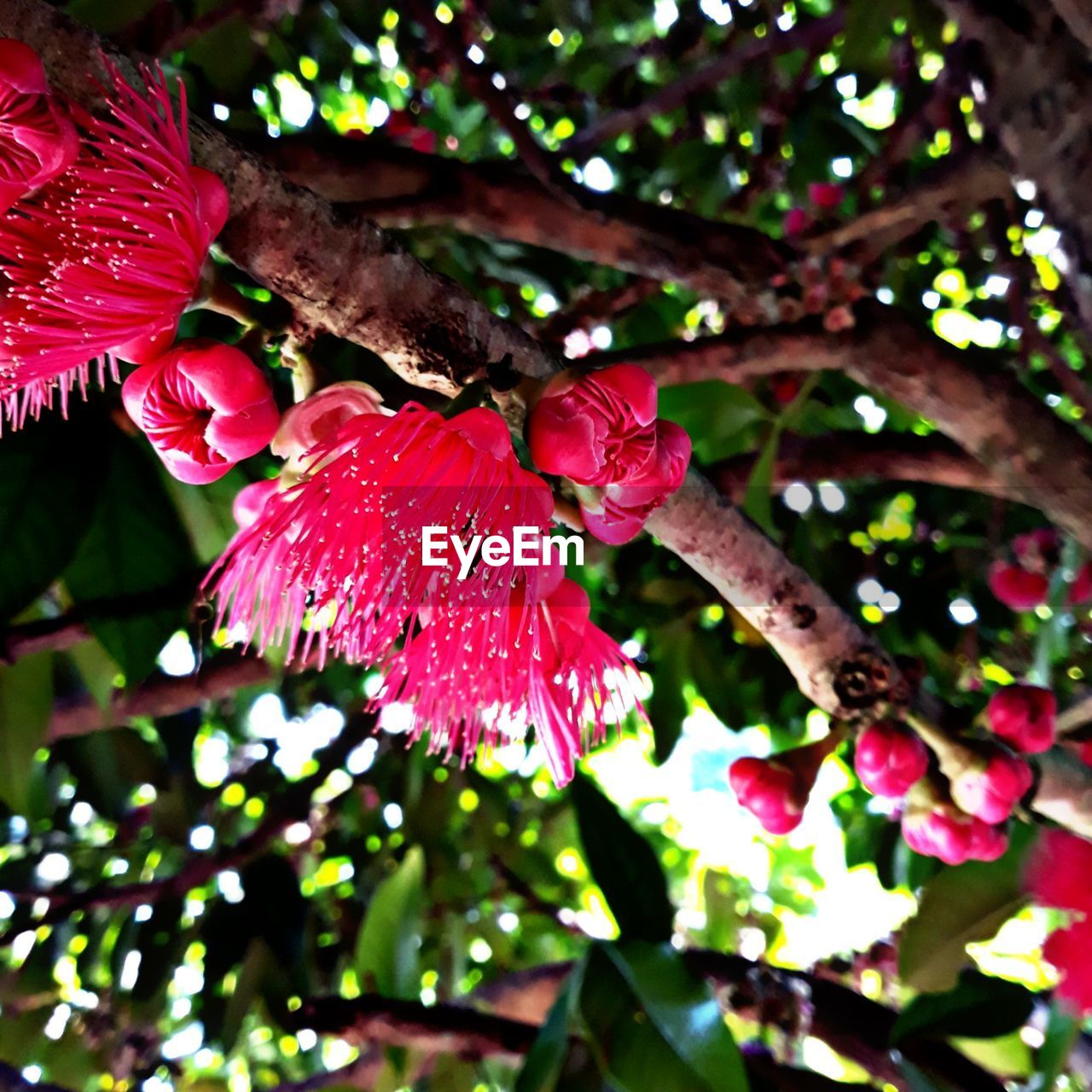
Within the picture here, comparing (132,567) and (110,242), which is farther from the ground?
(110,242)

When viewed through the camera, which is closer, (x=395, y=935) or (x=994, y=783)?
(x=994, y=783)

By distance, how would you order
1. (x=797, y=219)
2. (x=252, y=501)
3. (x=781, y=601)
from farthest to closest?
(x=797, y=219) < (x=781, y=601) < (x=252, y=501)

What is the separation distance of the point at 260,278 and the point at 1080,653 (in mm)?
1516

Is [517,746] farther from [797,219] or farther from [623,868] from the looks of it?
[797,219]

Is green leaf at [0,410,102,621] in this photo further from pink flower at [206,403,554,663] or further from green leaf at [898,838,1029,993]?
green leaf at [898,838,1029,993]

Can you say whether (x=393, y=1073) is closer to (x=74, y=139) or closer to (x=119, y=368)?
(x=119, y=368)

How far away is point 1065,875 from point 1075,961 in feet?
0.17

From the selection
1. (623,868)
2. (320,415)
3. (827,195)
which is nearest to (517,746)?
(623,868)

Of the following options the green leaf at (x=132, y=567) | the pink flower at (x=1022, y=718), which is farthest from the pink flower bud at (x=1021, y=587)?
the green leaf at (x=132, y=567)

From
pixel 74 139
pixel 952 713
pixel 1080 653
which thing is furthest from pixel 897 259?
pixel 74 139

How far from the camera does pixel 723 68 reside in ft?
4.55

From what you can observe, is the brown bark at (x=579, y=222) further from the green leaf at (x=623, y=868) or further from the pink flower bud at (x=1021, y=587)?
the pink flower bud at (x=1021, y=587)

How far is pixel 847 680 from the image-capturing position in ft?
2.34

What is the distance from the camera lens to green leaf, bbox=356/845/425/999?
3.05 ft
